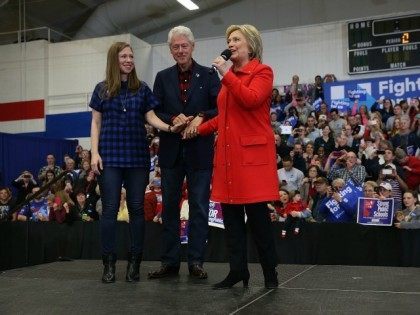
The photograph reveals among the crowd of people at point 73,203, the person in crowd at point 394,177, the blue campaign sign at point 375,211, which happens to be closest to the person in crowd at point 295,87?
the crowd of people at point 73,203

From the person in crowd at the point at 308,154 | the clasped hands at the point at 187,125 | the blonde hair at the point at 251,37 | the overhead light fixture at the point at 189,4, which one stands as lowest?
the clasped hands at the point at 187,125

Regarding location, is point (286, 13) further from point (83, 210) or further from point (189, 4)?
point (83, 210)

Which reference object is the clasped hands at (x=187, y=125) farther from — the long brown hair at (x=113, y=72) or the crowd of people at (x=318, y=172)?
the crowd of people at (x=318, y=172)

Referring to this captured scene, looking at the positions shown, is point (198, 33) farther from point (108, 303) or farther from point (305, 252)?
point (108, 303)

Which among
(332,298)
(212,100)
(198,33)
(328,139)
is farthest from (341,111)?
(332,298)

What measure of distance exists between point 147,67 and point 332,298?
11162mm

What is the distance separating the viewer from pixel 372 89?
425 inches

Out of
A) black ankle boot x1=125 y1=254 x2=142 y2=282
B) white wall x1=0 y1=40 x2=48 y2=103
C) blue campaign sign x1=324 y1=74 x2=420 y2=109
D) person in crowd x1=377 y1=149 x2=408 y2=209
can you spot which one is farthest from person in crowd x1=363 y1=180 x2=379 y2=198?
white wall x1=0 y1=40 x2=48 y2=103

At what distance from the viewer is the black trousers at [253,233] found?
2.61 meters

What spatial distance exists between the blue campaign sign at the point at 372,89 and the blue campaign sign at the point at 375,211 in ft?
19.7

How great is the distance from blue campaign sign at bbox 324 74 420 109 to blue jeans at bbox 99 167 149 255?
854 centimetres

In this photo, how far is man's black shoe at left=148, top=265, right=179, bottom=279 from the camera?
2979 millimetres

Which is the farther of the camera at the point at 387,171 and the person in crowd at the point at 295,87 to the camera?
the person in crowd at the point at 295,87

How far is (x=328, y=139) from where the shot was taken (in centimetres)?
810
